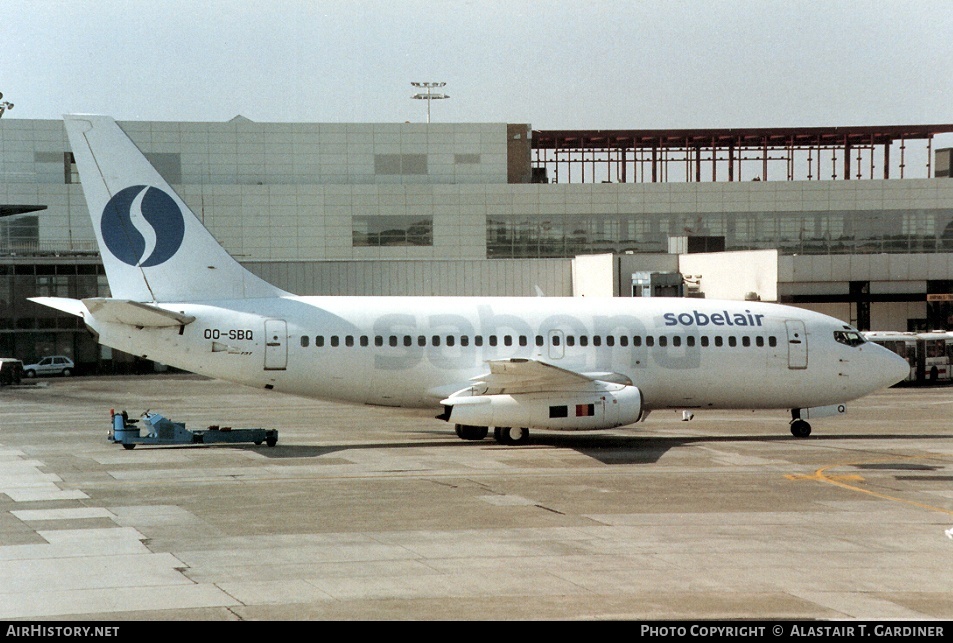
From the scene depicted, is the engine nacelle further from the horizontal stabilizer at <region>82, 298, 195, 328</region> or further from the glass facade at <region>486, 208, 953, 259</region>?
the glass facade at <region>486, 208, 953, 259</region>

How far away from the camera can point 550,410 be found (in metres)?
32.2

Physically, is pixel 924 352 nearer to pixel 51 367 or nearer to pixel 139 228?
pixel 139 228

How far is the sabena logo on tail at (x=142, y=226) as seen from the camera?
32719 mm

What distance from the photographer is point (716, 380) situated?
117 feet

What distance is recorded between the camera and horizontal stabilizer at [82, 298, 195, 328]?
3103cm

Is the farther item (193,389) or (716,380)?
(193,389)

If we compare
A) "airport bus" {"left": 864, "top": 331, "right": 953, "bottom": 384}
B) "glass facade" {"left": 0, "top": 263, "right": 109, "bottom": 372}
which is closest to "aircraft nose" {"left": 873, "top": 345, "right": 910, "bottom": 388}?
"airport bus" {"left": 864, "top": 331, "right": 953, "bottom": 384}

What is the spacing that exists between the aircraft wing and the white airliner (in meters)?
0.05

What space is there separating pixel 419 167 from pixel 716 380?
4613 cm

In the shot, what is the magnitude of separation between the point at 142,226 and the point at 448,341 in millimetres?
9461

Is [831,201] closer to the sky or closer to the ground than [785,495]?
closer to the sky
